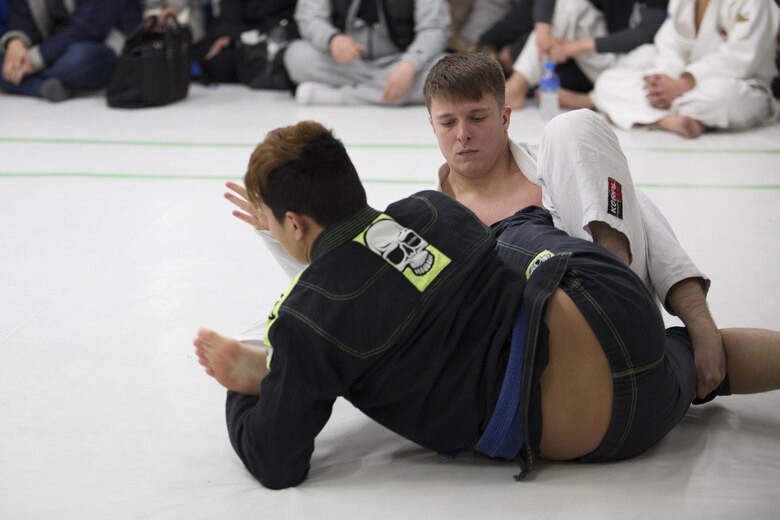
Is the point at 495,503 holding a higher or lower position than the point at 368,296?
lower

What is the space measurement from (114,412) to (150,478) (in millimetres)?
325

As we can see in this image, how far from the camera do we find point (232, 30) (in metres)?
6.26

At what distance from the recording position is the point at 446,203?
1798 millimetres

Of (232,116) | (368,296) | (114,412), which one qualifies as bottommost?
(232,116)

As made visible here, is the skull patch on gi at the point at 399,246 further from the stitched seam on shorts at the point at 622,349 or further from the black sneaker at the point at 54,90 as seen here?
the black sneaker at the point at 54,90

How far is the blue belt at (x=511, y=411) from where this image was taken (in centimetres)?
169

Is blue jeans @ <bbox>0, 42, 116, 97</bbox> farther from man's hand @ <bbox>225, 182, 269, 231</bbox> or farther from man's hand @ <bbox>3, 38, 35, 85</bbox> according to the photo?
man's hand @ <bbox>225, 182, 269, 231</bbox>

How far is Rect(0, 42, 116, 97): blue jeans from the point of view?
573cm

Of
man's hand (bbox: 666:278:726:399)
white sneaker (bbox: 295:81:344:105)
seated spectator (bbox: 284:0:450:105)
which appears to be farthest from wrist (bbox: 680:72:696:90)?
man's hand (bbox: 666:278:726:399)

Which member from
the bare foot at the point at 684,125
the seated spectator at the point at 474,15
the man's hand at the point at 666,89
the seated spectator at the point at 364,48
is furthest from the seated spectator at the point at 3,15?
the bare foot at the point at 684,125

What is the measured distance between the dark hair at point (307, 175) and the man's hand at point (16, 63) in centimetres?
453

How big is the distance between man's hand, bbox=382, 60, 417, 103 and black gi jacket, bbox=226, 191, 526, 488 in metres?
3.77

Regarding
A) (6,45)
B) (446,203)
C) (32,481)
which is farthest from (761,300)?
(6,45)

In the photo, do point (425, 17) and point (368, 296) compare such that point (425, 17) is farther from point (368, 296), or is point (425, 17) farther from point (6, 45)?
point (368, 296)
